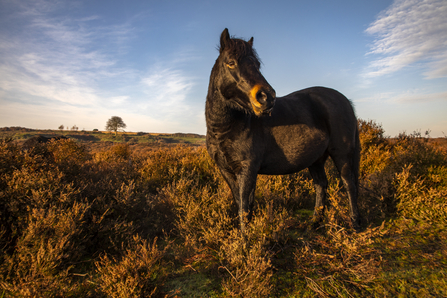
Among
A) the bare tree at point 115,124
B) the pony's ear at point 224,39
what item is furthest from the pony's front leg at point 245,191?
the bare tree at point 115,124

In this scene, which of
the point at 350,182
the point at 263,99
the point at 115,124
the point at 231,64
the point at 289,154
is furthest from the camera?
the point at 115,124

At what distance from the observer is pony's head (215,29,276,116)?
235 centimetres

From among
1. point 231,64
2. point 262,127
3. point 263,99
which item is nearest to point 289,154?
point 262,127

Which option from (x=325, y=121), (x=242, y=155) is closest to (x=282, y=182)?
(x=325, y=121)

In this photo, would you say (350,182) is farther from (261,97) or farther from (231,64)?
(231,64)

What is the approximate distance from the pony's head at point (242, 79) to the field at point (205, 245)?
1.47 metres

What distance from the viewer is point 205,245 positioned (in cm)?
309

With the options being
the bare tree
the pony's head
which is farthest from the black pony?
the bare tree

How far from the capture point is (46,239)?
256 centimetres

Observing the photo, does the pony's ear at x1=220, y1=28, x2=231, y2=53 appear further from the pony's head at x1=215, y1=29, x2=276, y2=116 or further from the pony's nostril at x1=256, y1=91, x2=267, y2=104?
the pony's nostril at x1=256, y1=91, x2=267, y2=104

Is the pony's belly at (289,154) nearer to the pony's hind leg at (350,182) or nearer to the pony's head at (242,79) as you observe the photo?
the pony's hind leg at (350,182)

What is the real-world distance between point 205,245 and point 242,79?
93.9 inches

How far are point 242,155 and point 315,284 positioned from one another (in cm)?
162

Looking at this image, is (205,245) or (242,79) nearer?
(242,79)
